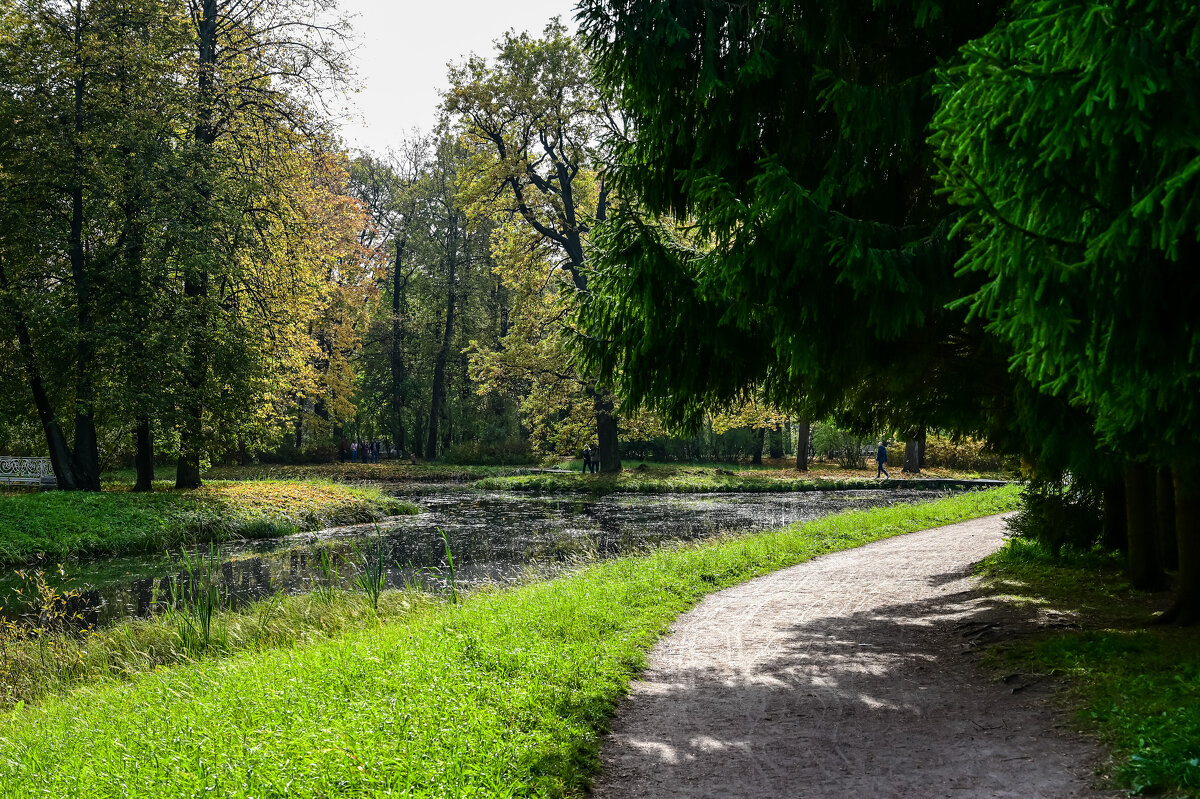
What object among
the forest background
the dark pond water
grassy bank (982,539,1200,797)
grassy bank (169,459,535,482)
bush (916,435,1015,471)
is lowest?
the dark pond water

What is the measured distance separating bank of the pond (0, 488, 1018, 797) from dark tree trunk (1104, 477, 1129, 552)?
541 cm

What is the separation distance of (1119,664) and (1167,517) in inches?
119

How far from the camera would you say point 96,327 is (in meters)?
17.0

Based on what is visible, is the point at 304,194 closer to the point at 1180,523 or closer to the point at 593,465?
the point at 593,465

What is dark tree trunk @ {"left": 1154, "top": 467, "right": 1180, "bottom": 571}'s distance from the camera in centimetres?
717

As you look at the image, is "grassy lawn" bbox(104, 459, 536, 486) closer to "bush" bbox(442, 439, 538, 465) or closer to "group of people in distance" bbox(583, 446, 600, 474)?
"bush" bbox(442, 439, 538, 465)

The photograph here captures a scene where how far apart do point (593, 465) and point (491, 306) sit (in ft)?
53.9

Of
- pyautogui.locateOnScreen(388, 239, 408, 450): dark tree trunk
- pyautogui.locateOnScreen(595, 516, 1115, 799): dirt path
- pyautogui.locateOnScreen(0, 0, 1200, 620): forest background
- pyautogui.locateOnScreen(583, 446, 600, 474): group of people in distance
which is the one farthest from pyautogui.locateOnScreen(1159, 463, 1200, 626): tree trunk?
pyautogui.locateOnScreen(388, 239, 408, 450): dark tree trunk

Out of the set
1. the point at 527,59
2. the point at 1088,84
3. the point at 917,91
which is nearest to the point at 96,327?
the point at 527,59

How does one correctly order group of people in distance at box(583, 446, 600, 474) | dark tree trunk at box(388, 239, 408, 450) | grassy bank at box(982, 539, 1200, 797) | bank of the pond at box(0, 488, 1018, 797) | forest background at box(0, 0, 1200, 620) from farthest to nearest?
dark tree trunk at box(388, 239, 408, 450)
group of people in distance at box(583, 446, 600, 474)
bank of the pond at box(0, 488, 1018, 797)
grassy bank at box(982, 539, 1200, 797)
forest background at box(0, 0, 1200, 620)

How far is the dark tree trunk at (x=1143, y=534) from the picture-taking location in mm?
7340

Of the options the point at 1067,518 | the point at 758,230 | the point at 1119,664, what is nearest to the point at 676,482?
the point at 1067,518

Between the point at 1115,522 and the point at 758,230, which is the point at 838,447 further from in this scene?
the point at 758,230

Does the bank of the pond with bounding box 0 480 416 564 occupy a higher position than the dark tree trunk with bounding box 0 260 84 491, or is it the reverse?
the dark tree trunk with bounding box 0 260 84 491
